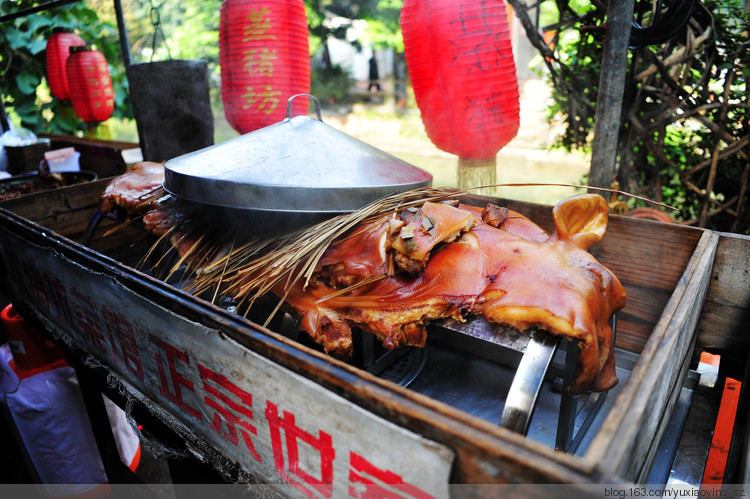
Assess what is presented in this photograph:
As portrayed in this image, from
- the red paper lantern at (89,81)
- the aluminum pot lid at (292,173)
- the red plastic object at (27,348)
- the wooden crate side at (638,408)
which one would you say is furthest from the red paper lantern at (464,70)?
the red paper lantern at (89,81)

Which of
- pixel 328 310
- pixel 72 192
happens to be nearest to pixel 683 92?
pixel 328 310

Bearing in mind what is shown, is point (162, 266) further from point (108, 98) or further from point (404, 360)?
point (108, 98)

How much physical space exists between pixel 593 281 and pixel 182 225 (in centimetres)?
195

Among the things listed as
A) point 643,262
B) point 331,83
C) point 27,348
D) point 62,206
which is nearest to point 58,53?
point 62,206

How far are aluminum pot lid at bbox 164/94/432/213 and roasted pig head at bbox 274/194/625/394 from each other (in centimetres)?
19

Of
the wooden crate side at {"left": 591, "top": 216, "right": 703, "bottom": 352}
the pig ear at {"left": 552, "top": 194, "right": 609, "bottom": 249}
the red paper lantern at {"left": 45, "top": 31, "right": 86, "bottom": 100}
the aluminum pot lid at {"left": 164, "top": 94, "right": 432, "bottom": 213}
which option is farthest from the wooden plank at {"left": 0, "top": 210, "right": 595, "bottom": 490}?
the red paper lantern at {"left": 45, "top": 31, "right": 86, "bottom": 100}

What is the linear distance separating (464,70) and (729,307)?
1.81 meters

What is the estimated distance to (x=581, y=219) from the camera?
1.64 meters

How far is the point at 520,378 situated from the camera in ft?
4.26

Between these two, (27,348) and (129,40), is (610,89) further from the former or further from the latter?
(129,40)

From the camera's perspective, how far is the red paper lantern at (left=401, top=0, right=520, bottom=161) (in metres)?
2.60

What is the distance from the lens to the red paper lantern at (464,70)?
260 cm

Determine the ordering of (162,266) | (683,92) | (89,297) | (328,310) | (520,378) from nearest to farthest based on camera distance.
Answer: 1. (520,378)
2. (328,310)
3. (89,297)
4. (162,266)
5. (683,92)

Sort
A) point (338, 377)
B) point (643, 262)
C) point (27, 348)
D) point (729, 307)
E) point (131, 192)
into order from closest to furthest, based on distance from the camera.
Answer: point (338, 377) < point (729, 307) < point (643, 262) < point (131, 192) < point (27, 348)
